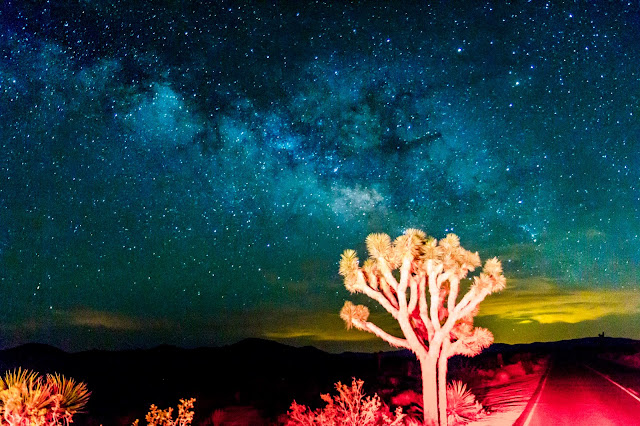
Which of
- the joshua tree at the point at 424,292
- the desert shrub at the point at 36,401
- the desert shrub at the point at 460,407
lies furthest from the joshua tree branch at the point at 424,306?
the desert shrub at the point at 36,401

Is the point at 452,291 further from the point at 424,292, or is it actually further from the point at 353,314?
the point at 353,314

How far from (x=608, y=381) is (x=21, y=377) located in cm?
2291

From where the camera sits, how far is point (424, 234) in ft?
37.8

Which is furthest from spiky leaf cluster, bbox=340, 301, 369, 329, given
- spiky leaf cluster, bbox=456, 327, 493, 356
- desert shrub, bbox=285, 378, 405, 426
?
spiky leaf cluster, bbox=456, 327, 493, 356

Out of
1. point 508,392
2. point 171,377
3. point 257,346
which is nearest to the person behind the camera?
point 508,392

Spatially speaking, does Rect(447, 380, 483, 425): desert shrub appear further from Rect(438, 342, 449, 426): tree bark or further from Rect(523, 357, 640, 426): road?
Rect(523, 357, 640, 426): road

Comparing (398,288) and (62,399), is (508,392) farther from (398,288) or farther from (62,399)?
(62,399)

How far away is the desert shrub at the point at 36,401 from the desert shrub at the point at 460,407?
8.49 meters

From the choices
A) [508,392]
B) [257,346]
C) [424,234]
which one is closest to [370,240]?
[424,234]

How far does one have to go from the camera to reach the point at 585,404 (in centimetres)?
1448

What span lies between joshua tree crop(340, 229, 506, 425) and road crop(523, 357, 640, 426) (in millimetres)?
2665

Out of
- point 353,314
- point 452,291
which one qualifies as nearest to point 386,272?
point 353,314

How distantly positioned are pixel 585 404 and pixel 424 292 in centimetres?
735

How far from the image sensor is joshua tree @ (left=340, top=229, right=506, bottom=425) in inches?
426
